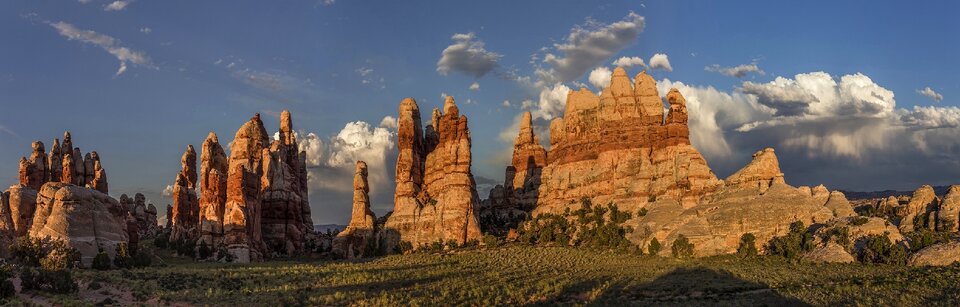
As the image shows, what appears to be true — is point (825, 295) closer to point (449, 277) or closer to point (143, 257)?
point (449, 277)

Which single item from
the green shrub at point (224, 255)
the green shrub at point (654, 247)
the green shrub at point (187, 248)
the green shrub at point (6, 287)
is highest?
the green shrub at point (187, 248)

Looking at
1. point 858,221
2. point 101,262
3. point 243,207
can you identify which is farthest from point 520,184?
point 101,262

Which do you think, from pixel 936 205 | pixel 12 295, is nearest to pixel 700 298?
pixel 12 295

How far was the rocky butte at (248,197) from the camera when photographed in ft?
261

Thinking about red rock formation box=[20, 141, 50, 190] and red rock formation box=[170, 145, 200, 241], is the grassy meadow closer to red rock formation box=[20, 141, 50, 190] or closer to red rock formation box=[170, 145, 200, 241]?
red rock formation box=[170, 145, 200, 241]

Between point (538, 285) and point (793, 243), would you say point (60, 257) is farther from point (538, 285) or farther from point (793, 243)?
point (793, 243)

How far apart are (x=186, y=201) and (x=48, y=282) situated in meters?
60.6

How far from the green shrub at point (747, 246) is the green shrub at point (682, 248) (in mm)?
4970

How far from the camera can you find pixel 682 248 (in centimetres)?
7512

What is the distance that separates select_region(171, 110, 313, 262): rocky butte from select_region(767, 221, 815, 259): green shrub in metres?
56.7

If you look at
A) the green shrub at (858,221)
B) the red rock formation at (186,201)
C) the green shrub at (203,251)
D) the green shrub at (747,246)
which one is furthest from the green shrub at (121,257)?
the green shrub at (858,221)

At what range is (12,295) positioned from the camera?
37062mm

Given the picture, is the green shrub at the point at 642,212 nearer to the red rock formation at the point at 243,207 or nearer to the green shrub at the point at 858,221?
the green shrub at the point at 858,221

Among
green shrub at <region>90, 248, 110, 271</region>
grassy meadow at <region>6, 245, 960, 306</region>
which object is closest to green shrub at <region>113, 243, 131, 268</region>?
green shrub at <region>90, 248, 110, 271</region>
